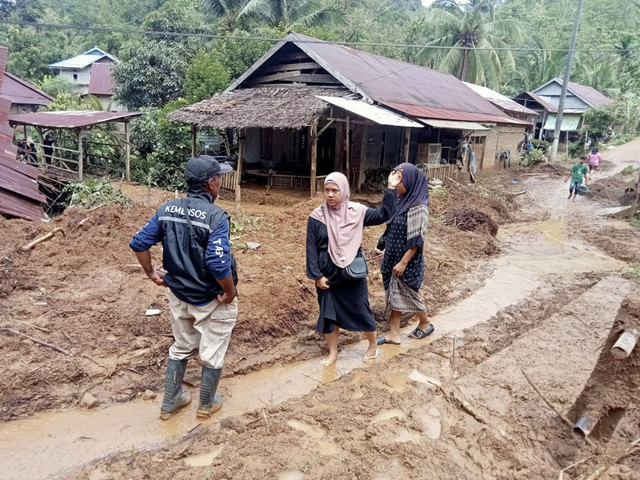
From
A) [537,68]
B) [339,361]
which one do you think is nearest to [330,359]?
[339,361]

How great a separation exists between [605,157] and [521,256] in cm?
1976

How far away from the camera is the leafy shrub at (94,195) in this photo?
10.1 meters

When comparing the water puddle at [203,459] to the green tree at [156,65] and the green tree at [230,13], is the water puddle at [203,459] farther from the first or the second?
the green tree at [230,13]

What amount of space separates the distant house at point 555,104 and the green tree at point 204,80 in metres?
22.1

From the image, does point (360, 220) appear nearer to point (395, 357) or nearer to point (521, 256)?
point (395, 357)

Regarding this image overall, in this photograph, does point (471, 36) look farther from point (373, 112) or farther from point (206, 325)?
point (206, 325)

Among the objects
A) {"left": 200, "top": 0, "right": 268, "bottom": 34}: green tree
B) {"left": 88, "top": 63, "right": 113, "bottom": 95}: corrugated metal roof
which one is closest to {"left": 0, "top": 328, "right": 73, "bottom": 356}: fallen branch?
{"left": 200, "top": 0, "right": 268, "bottom": 34}: green tree

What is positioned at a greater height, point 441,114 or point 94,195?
point 441,114

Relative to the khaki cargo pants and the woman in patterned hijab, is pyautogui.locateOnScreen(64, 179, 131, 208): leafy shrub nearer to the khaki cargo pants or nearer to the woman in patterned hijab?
the woman in patterned hijab

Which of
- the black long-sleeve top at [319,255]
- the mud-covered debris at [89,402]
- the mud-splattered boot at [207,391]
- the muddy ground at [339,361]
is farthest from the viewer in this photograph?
the black long-sleeve top at [319,255]

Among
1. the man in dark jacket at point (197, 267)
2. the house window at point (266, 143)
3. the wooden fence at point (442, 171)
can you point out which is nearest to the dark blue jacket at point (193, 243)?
the man in dark jacket at point (197, 267)

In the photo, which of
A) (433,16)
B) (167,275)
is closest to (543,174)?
(433,16)

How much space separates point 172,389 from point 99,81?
34.8 meters

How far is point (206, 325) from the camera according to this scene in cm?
330
